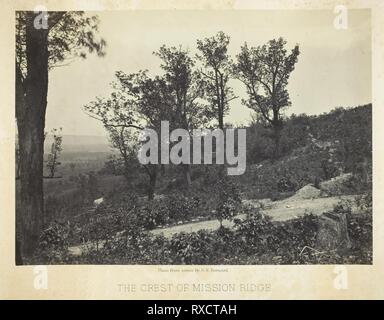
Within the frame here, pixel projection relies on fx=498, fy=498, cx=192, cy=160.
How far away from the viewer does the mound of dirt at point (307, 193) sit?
6.52 meters

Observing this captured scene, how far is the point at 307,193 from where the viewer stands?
21.4 ft

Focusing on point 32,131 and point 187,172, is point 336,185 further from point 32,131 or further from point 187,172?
point 32,131

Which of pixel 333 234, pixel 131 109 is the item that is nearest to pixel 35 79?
pixel 131 109

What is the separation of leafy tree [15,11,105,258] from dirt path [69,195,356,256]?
0.72 meters

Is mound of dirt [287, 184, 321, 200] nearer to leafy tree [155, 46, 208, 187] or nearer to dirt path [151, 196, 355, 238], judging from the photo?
dirt path [151, 196, 355, 238]

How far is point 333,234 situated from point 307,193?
0.62 m

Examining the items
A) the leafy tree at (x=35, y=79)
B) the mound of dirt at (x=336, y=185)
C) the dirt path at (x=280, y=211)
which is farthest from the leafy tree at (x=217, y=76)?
the mound of dirt at (x=336, y=185)

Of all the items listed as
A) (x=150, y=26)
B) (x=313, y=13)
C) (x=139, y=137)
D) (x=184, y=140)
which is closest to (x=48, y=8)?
(x=150, y=26)

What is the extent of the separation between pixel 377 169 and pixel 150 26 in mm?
3473

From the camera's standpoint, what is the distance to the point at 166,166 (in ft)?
21.5

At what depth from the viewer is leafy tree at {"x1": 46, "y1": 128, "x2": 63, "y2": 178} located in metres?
6.55

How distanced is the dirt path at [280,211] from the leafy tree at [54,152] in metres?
1.07

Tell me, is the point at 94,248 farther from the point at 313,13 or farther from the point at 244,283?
the point at 313,13

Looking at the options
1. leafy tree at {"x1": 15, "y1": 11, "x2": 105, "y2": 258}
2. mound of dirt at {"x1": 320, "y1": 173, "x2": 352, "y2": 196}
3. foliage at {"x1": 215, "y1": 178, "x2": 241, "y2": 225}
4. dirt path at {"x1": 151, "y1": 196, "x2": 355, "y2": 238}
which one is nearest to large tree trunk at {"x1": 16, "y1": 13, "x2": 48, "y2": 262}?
leafy tree at {"x1": 15, "y1": 11, "x2": 105, "y2": 258}
